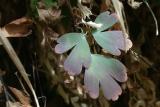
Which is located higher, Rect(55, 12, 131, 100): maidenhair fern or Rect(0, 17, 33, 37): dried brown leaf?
Rect(0, 17, 33, 37): dried brown leaf

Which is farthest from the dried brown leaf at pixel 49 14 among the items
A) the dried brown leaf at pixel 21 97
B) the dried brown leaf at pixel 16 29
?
the dried brown leaf at pixel 21 97

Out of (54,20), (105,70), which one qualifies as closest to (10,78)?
(54,20)

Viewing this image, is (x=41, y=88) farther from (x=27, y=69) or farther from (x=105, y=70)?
(x=105, y=70)

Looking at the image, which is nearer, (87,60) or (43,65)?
(87,60)

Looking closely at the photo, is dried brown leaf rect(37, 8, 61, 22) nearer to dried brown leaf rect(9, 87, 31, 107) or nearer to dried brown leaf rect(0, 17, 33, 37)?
dried brown leaf rect(0, 17, 33, 37)

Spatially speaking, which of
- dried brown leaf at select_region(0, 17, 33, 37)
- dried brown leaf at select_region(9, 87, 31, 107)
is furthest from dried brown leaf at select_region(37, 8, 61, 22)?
dried brown leaf at select_region(9, 87, 31, 107)

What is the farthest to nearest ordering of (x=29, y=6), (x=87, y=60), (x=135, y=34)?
(x=135, y=34), (x=29, y=6), (x=87, y=60)

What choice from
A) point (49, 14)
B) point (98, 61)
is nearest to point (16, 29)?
point (49, 14)

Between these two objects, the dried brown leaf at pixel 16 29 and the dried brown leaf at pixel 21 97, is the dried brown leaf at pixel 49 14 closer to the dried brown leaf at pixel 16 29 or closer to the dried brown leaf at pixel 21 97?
the dried brown leaf at pixel 16 29
